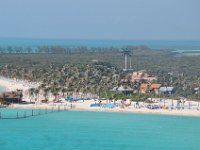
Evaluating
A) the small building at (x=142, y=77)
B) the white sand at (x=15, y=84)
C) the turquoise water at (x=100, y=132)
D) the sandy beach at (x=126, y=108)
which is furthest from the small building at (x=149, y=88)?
the turquoise water at (x=100, y=132)

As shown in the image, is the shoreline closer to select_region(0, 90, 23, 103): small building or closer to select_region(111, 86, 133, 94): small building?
select_region(0, 90, 23, 103): small building

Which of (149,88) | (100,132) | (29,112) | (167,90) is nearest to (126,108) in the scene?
(29,112)

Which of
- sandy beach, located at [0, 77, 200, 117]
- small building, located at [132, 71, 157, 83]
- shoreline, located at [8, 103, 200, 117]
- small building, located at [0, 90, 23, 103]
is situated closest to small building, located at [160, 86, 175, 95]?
sandy beach, located at [0, 77, 200, 117]

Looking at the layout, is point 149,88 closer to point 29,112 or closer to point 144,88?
point 144,88

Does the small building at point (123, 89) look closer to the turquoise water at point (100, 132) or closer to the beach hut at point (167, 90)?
the beach hut at point (167, 90)

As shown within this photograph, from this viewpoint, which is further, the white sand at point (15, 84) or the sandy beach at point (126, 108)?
the white sand at point (15, 84)

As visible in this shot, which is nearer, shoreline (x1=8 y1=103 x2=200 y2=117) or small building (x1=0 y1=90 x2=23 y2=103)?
shoreline (x1=8 y1=103 x2=200 y2=117)

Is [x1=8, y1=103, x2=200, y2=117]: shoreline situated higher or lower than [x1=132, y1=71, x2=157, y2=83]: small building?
lower

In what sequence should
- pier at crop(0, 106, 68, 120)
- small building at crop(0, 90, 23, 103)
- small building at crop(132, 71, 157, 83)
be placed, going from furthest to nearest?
small building at crop(132, 71, 157, 83)
small building at crop(0, 90, 23, 103)
pier at crop(0, 106, 68, 120)

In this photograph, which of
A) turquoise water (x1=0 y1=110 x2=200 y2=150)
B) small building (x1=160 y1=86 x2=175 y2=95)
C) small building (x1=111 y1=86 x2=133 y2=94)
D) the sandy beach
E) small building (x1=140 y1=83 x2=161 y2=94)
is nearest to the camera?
turquoise water (x1=0 y1=110 x2=200 y2=150)

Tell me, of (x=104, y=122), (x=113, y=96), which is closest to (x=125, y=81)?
(x=113, y=96)
